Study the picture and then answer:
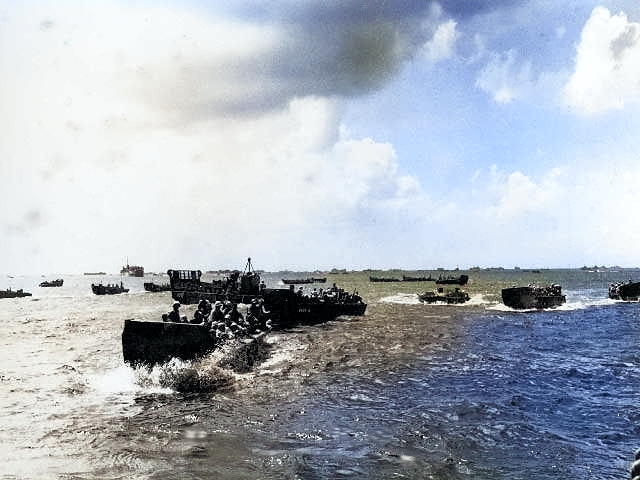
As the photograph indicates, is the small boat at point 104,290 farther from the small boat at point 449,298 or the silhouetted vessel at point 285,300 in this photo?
the small boat at point 449,298

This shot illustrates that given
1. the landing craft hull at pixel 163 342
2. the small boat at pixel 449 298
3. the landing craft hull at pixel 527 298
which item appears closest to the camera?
the landing craft hull at pixel 163 342

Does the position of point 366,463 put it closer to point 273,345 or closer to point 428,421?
point 428,421

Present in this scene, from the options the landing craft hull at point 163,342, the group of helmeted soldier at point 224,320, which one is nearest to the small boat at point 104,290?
the group of helmeted soldier at point 224,320

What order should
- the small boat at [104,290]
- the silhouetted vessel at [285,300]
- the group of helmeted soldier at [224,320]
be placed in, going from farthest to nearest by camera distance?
1. the small boat at [104,290]
2. the silhouetted vessel at [285,300]
3. the group of helmeted soldier at [224,320]

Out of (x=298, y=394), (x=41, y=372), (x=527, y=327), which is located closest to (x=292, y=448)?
(x=298, y=394)

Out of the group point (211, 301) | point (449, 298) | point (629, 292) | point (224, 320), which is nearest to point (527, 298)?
point (449, 298)

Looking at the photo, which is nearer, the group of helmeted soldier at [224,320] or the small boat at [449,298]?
the group of helmeted soldier at [224,320]

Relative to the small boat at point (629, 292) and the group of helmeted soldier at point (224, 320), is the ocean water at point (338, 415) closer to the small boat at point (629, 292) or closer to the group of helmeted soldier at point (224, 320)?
the group of helmeted soldier at point (224, 320)

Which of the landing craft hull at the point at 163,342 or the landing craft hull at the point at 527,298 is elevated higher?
the landing craft hull at the point at 163,342

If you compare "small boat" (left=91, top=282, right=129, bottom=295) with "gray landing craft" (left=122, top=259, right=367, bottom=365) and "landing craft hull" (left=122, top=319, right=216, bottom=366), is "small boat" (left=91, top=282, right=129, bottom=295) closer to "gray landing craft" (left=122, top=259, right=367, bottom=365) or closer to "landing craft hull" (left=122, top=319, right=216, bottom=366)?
"gray landing craft" (left=122, top=259, right=367, bottom=365)

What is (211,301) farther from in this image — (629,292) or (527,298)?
(629,292)
